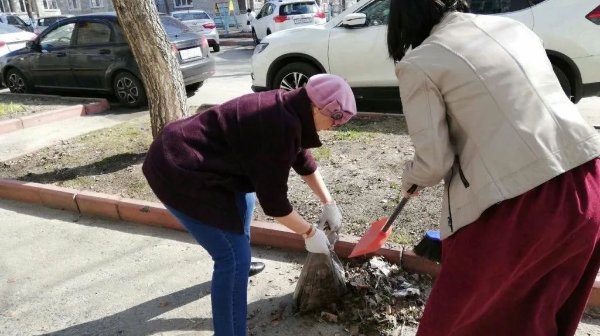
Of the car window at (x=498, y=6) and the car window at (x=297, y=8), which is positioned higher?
the car window at (x=297, y=8)

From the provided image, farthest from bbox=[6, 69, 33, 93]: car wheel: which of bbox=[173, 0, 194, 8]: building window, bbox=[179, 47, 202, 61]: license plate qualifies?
bbox=[173, 0, 194, 8]: building window

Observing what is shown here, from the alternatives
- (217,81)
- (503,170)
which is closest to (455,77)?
(503,170)

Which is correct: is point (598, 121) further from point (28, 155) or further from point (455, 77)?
point (28, 155)

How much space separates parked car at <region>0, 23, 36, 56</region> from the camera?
10.4 meters

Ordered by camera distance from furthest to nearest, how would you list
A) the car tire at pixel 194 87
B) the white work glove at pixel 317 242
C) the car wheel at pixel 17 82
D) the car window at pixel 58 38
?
the car wheel at pixel 17 82, the car tire at pixel 194 87, the car window at pixel 58 38, the white work glove at pixel 317 242

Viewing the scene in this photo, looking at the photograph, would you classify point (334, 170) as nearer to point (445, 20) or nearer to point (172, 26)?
point (445, 20)

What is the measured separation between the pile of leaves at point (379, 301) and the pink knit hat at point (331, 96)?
121 centimetres

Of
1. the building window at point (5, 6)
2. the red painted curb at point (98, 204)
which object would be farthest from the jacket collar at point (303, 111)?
the building window at point (5, 6)

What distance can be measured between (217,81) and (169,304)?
7736 mm

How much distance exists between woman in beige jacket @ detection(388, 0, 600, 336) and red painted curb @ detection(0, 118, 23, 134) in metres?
6.29

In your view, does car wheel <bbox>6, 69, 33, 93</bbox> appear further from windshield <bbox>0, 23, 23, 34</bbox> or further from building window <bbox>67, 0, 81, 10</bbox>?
building window <bbox>67, 0, 81, 10</bbox>

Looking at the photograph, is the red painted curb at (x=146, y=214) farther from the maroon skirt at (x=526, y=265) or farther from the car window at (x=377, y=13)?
the car window at (x=377, y=13)

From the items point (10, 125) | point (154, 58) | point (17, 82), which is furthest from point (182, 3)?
point (154, 58)

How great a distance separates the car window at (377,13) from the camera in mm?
5797
